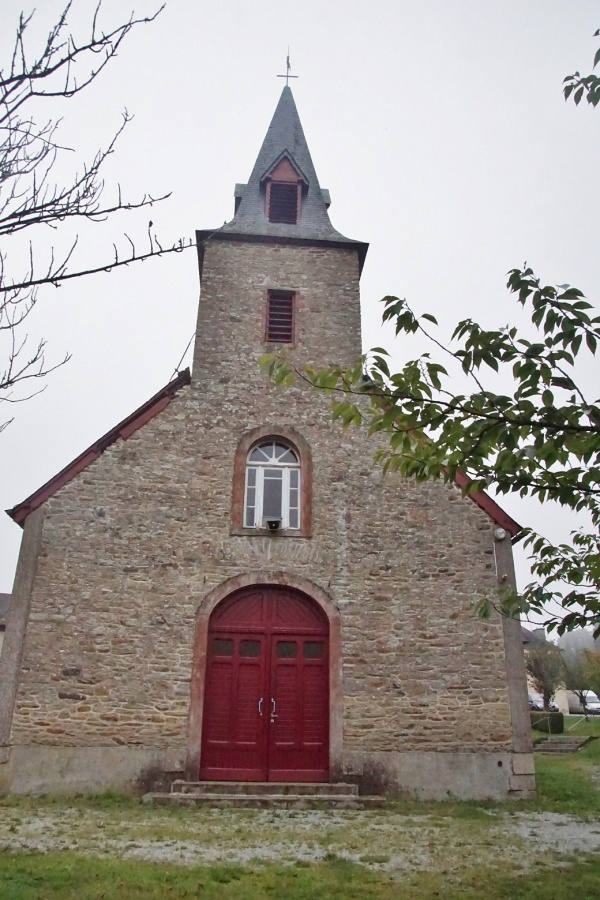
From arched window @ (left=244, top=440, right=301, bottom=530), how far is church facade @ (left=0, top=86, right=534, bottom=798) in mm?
26

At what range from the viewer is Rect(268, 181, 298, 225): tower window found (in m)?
15.2

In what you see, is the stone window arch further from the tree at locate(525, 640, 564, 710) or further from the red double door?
the tree at locate(525, 640, 564, 710)

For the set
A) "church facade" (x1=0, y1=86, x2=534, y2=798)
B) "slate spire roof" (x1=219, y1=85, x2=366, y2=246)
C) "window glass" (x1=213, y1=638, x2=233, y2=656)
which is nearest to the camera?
"church facade" (x1=0, y1=86, x2=534, y2=798)

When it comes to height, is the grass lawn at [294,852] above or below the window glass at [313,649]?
below

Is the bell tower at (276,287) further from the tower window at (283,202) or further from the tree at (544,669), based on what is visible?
the tree at (544,669)

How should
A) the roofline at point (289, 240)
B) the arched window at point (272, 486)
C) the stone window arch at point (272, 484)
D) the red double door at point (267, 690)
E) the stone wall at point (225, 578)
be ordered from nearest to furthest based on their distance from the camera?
the stone wall at point (225, 578) < the red double door at point (267, 690) < the stone window arch at point (272, 484) < the arched window at point (272, 486) < the roofline at point (289, 240)

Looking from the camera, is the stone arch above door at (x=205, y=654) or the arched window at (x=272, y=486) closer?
the stone arch above door at (x=205, y=654)

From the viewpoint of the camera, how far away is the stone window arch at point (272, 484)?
1122 centimetres

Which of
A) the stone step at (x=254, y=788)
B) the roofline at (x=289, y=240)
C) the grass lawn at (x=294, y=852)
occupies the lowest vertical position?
the grass lawn at (x=294, y=852)

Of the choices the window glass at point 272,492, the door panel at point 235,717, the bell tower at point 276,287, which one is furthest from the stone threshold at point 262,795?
the bell tower at point 276,287

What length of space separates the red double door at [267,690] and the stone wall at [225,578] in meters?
0.43

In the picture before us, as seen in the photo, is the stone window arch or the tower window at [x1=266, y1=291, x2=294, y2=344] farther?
the tower window at [x1=266, y1=291, x2=294, y2=344]

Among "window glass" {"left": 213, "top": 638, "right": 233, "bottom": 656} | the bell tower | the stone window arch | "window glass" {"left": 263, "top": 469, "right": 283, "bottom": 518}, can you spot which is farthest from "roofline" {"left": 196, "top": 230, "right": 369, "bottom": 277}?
"window glass" {"left": 213, "top": 638, "right": 233, "bottom": 656}

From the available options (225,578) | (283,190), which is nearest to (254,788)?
(225,578)
